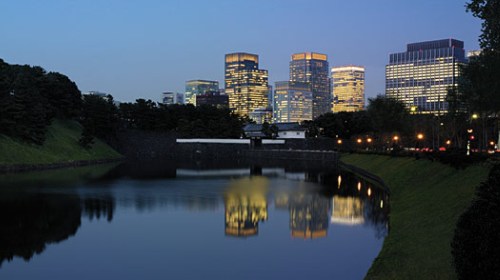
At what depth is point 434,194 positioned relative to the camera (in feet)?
93.5

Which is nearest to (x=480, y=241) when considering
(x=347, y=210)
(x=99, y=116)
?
(x=347, y=210)

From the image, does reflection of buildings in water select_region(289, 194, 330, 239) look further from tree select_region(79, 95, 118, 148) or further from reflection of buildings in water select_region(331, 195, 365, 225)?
tree select_region(79, 95, 118, 148)

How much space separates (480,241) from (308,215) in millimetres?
20199

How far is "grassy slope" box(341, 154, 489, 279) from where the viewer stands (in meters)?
15.1

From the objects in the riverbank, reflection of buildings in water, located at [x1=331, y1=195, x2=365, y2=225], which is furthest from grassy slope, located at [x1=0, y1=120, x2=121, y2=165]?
reflection of buildings in water, located at [x1=331, y1=195, x2=365, y2=225]

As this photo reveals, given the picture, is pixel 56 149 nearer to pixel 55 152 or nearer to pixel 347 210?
pixel 55 152

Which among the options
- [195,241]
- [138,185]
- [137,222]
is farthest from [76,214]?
[138,185]

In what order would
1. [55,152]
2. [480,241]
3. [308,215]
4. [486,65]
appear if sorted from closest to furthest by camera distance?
[480,241], [308,215], [486,65], [55,152]

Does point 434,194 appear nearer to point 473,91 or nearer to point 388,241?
point 388,241

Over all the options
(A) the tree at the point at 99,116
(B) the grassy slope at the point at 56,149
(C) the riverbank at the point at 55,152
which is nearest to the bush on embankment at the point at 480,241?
(C) the riverbank at the point at 55,152

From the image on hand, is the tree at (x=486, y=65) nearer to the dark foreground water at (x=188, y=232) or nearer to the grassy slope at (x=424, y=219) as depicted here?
the grassy slope at (x=424, y=219)

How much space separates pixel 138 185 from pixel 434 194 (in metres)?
28.7

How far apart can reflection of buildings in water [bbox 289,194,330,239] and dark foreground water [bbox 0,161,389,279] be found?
60 millimetres

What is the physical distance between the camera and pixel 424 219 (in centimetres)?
2242
